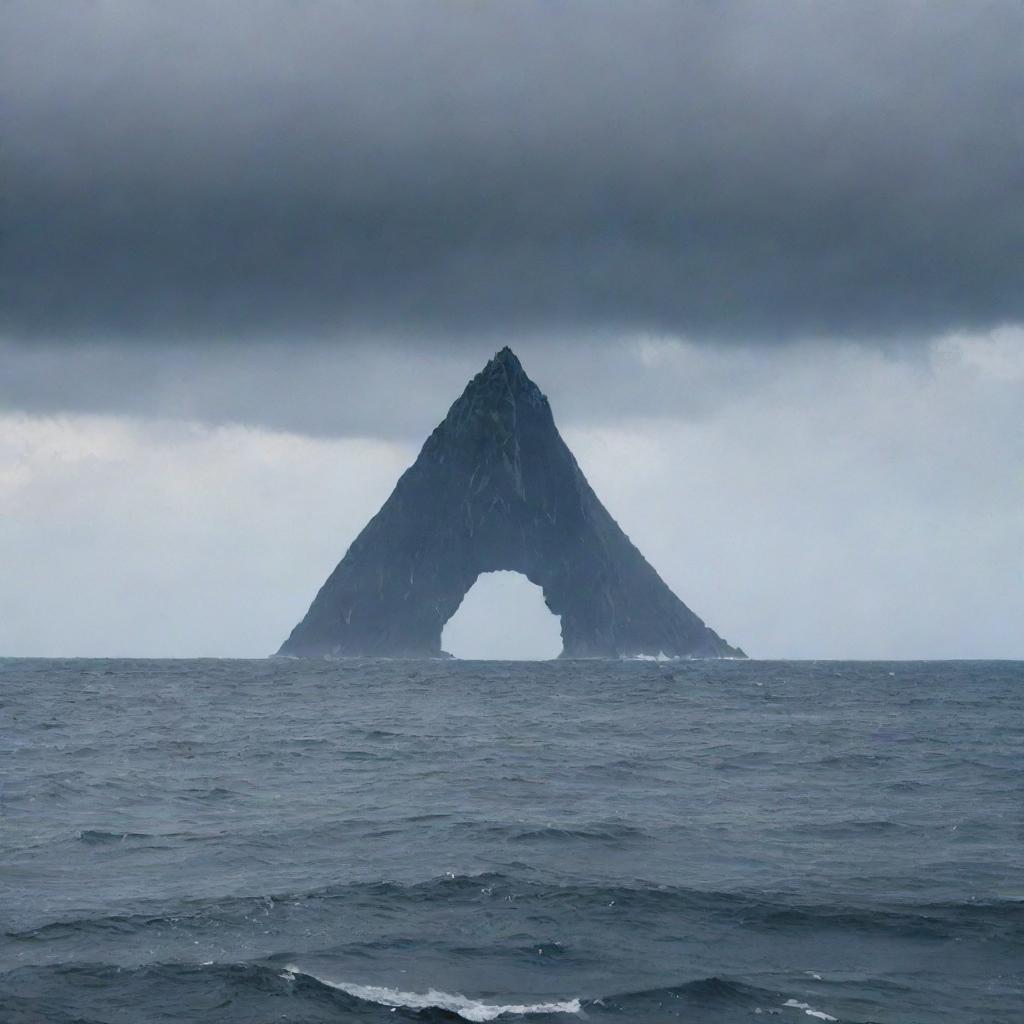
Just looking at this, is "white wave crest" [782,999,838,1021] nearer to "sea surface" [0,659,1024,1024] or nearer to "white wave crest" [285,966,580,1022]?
"sea surface" [0,659,1024,1024]

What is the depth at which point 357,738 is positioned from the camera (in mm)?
50844

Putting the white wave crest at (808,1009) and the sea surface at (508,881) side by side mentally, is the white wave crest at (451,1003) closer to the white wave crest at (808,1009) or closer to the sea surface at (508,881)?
the sea surface at (508,881)

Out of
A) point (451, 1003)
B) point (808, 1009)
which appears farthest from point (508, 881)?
point (808, 1009)

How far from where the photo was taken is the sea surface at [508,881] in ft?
53.4

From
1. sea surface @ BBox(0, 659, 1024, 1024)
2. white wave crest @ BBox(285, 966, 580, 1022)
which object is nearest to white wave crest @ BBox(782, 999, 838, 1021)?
sea surface @ BBox(0, 659, 1024, 1024)

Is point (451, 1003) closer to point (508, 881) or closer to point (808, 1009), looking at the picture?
point (808, 1009)

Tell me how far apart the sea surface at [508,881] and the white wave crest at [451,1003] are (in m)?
0.06

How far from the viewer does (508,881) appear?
2258cm

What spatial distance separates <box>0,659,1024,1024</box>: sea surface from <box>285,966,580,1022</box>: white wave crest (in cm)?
6

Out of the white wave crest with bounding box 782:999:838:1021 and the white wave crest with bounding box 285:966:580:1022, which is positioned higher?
the white wave crest with bounding box 782:999:838:1021

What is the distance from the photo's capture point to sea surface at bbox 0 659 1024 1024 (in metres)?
16.3

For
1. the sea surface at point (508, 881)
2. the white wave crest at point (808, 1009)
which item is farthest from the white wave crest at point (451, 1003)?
the white wave crest at point (808, 1009)

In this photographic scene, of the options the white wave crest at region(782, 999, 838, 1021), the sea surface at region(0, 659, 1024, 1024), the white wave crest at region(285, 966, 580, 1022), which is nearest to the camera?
the white wave crest at region(782, 999, 838, 1021)

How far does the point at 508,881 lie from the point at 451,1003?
22.3ft
